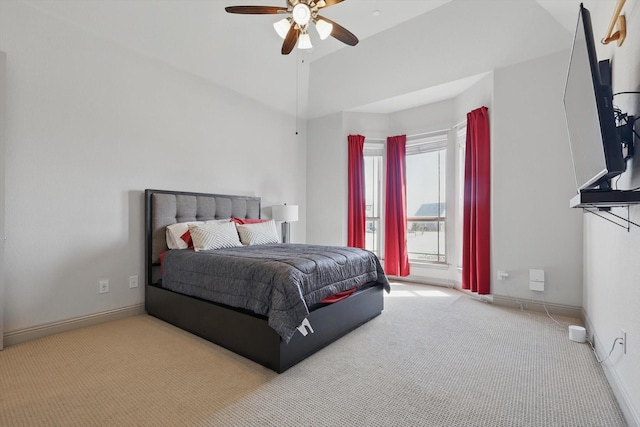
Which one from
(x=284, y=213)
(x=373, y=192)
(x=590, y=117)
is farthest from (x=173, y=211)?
(x=590, y=117)

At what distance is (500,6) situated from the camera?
2.95 m

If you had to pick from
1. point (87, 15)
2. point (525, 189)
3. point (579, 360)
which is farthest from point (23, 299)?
point (525, 189)

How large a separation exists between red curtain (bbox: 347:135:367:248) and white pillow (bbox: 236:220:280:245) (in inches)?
58.7

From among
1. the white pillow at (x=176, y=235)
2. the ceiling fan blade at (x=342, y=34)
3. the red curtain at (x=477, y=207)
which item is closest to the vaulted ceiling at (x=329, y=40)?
the red curtain at (x=477, y=207)

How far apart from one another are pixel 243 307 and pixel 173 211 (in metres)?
1.72

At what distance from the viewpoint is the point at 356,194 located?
15.8 feet

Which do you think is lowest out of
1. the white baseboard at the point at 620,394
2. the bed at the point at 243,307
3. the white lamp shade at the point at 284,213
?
the white baseboard at the point at 620,394

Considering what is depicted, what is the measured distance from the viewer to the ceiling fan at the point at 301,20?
7.75ft

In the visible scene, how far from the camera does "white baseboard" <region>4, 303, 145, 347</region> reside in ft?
7.70

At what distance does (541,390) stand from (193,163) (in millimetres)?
3802

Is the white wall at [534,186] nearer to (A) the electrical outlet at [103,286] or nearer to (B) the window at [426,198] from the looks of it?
(B) the window at [426,198]

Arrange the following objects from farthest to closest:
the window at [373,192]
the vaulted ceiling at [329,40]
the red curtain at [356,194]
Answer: the window at [373,192], the red curtain at [356,194], the vaulted ceiling at [329,40]

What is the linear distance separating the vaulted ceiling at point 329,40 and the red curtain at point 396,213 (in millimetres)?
887

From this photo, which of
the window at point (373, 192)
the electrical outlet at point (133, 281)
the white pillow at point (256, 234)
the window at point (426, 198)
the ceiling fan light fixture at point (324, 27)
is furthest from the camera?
the window at point (373, 192)
